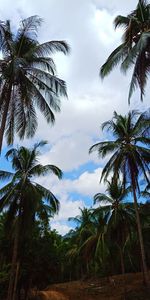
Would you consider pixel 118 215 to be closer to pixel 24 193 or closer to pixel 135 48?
pixel 24 193

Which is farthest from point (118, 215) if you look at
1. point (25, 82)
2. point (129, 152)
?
point (25, 82)

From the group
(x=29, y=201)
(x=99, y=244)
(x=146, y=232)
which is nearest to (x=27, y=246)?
(x=99, y=244)

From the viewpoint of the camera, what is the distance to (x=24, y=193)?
959 inches

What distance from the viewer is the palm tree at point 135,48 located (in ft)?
45.7

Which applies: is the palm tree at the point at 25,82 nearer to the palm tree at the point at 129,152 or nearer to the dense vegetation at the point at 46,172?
the dense vegetation at the point at 46,172

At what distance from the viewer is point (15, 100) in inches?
613

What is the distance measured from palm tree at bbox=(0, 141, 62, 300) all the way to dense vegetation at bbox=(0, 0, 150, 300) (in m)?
0.06

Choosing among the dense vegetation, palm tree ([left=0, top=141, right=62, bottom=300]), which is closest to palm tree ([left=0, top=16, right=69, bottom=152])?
the dense vegetation

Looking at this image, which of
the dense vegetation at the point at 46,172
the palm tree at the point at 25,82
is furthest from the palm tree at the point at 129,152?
the palm tree at the point at 25,82

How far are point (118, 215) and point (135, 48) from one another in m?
17.8

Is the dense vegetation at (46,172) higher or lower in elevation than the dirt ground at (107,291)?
higher

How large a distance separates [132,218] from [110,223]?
256cm

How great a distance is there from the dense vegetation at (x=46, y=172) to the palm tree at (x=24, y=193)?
61 millimetres

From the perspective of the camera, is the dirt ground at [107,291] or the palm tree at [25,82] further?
the dirt ground at [107,291]
